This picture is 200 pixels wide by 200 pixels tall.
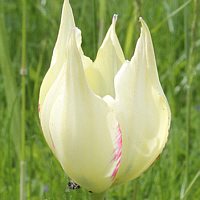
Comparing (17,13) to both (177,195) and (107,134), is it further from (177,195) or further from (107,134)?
(107,134)

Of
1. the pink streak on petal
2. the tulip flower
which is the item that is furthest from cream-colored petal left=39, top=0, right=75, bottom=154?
the pink streak on petal

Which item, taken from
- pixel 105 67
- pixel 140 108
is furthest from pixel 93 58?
pixel 140 108

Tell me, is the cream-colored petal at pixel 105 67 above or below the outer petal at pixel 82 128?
above

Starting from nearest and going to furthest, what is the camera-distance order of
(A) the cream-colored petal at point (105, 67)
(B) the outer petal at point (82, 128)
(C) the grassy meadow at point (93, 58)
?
(B) the outer petal at point (82, 128) < (A) the cream-colored petal at point (105, 67) < (C) the grassy meadow at point (93, 58)

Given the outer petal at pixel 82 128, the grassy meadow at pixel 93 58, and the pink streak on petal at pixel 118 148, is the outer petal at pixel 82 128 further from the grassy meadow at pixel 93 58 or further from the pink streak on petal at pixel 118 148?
the grassy meadow at pixel 93 58

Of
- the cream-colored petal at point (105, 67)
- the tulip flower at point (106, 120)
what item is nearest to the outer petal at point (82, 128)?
Result: the tulip flower at point (106, 120)

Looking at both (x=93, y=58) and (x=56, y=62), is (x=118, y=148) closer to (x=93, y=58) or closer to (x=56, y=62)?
(x=56, y=62)

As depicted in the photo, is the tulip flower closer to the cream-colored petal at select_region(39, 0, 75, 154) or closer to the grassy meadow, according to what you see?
the cream-colored petal at select_region(39, 0, 75, 154)
